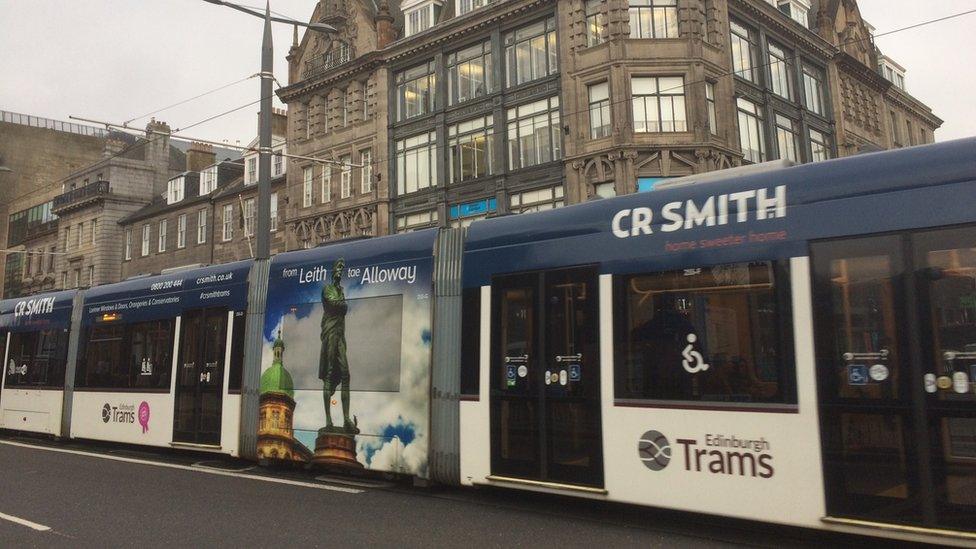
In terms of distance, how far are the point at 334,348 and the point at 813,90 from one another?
29.1 m

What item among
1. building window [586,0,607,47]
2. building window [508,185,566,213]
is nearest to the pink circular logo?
building window [508,185,566,213]

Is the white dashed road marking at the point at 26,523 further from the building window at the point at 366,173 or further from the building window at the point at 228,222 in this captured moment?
the building window at the point at 228,222

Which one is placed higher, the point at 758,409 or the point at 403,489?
the point at 758,409

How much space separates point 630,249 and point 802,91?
89.8 feet

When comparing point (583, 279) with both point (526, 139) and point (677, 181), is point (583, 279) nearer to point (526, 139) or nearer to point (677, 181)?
point (677, 181)

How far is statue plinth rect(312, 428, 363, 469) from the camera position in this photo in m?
9.90

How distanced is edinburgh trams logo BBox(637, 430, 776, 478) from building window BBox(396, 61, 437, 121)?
25193mm

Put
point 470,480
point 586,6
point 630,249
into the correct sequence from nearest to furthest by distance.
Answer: point 630,249
point 470,480
point 586,6

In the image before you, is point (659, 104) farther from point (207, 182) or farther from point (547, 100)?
point (207, 182)

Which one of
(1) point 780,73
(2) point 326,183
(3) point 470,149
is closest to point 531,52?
(3) point 470,149

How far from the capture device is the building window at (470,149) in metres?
28.1

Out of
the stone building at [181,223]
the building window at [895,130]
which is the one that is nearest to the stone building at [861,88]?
the building window at [895,130]

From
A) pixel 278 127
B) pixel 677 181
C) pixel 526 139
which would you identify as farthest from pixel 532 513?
pixel 278 127

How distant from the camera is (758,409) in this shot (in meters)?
6.30
